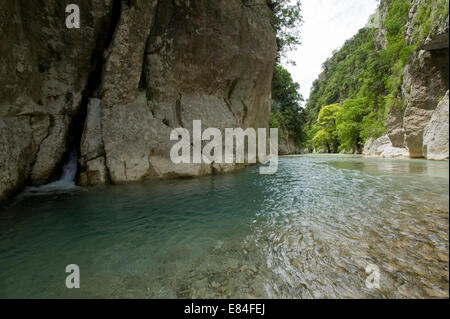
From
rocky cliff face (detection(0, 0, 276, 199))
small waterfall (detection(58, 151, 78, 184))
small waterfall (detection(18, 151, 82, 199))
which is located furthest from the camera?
small waterfall (detection(58, 151, 78, 184))

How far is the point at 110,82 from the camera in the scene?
6.71 m

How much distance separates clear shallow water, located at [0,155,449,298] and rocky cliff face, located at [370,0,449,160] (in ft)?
35.2

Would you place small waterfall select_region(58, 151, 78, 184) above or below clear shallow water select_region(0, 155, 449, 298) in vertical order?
above

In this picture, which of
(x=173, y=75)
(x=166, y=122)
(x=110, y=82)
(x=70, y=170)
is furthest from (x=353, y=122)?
(x=70, y=170)

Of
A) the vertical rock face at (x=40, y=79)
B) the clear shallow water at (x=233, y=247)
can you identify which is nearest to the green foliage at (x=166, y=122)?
the vertical rock face at (x=40, y=79)

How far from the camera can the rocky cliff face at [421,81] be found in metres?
9.45

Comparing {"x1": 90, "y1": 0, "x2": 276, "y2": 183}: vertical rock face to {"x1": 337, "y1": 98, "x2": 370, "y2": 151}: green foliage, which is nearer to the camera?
{"x1": 90, "y1": 0, "x2": 276, "y2": 183}: vertical rock face

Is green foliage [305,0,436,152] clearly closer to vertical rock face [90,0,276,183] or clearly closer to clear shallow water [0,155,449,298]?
vertical rock face [90,0,276,183]

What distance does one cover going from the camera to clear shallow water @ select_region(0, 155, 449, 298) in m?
1.58

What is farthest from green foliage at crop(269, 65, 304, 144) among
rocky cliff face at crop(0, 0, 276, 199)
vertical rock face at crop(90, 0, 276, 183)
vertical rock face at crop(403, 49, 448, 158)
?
rocky cliff face at crop(0, 0, 276, 199)

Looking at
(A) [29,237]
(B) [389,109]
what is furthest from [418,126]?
(A) [29,237]

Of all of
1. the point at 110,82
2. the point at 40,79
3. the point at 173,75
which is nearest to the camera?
the point at 40,79

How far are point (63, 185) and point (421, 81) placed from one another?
19.4 m

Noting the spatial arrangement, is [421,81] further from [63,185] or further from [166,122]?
[63,185]
